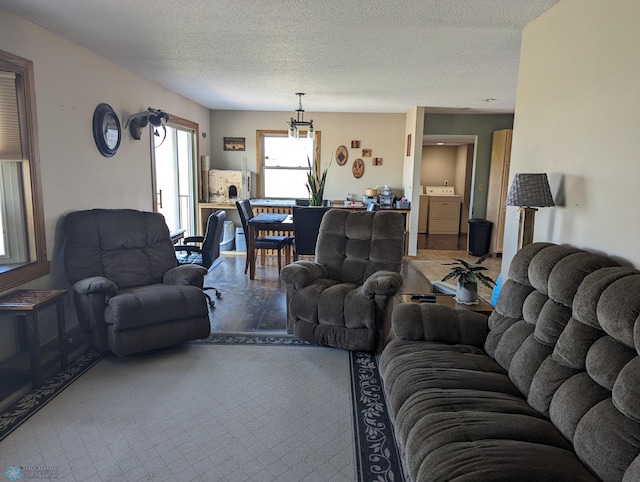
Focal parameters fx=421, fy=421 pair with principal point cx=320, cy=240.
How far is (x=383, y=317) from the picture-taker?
308 cm

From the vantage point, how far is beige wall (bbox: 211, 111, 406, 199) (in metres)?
7.17

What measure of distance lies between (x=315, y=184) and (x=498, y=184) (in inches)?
117

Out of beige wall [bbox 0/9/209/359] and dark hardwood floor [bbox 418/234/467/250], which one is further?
dark hardwood floor [bbox 418/234/467/250]

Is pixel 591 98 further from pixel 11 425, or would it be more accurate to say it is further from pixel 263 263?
pixel 263 263

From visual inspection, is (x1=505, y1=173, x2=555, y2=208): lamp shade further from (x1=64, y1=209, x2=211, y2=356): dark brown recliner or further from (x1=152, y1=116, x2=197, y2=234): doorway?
(x1=152, y1=116, x2=197, y2=234): doorway

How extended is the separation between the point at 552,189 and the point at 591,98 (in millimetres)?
559

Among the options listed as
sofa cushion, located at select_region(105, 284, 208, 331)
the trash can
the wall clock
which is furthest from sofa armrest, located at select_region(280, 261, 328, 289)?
the trash can

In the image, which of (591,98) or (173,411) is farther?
(173,411)

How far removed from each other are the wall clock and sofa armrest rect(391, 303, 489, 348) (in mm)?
3015

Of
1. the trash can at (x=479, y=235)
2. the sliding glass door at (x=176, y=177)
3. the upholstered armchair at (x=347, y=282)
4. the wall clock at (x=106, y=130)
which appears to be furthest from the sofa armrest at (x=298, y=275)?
the trash can at (x=479, y=235)

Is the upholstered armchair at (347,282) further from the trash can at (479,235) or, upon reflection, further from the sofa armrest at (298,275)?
the trash can at (479,235)

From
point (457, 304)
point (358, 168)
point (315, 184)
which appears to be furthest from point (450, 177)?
point (457, 304)

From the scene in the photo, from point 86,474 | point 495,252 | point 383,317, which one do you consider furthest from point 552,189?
point 495,252

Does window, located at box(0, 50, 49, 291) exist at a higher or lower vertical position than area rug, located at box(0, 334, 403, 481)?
higher
